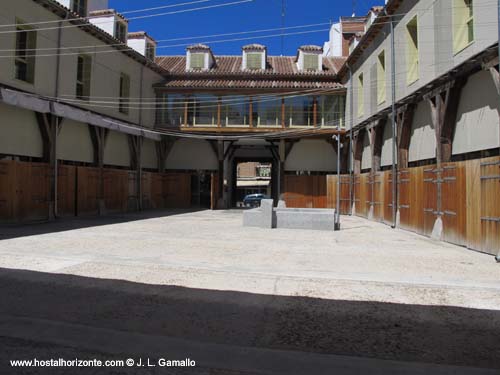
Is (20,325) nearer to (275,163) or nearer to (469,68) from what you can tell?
(469,68)

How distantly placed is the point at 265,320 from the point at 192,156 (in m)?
23.6

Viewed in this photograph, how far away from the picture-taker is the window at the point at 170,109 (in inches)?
1005

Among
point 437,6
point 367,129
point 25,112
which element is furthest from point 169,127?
point 437,6

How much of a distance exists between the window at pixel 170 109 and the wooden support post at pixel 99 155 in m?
5.98

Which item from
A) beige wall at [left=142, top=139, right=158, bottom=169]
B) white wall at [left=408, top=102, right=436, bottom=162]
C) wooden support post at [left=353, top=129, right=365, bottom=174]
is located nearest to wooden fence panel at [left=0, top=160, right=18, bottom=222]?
beige wall at [left=142, top=139, right=158, bottom=169]

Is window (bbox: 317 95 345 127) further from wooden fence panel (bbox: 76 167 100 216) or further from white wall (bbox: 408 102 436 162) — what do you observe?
wooden fence panel (bbox: 76 167 100 216)

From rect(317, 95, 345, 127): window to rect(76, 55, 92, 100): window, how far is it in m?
13.3

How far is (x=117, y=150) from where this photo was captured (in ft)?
73.9

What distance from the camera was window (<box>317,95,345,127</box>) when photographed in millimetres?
24812

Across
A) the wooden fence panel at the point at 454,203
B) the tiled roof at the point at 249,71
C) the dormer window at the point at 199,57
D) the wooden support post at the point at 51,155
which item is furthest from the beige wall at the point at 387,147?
the wooden support post at the point at 51,155

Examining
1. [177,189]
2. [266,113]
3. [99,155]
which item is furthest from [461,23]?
[177,189]

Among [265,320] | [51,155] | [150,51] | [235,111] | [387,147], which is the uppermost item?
[150,51]

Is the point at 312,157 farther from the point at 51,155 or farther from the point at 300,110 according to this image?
the point at 51,155

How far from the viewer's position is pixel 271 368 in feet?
11.0
